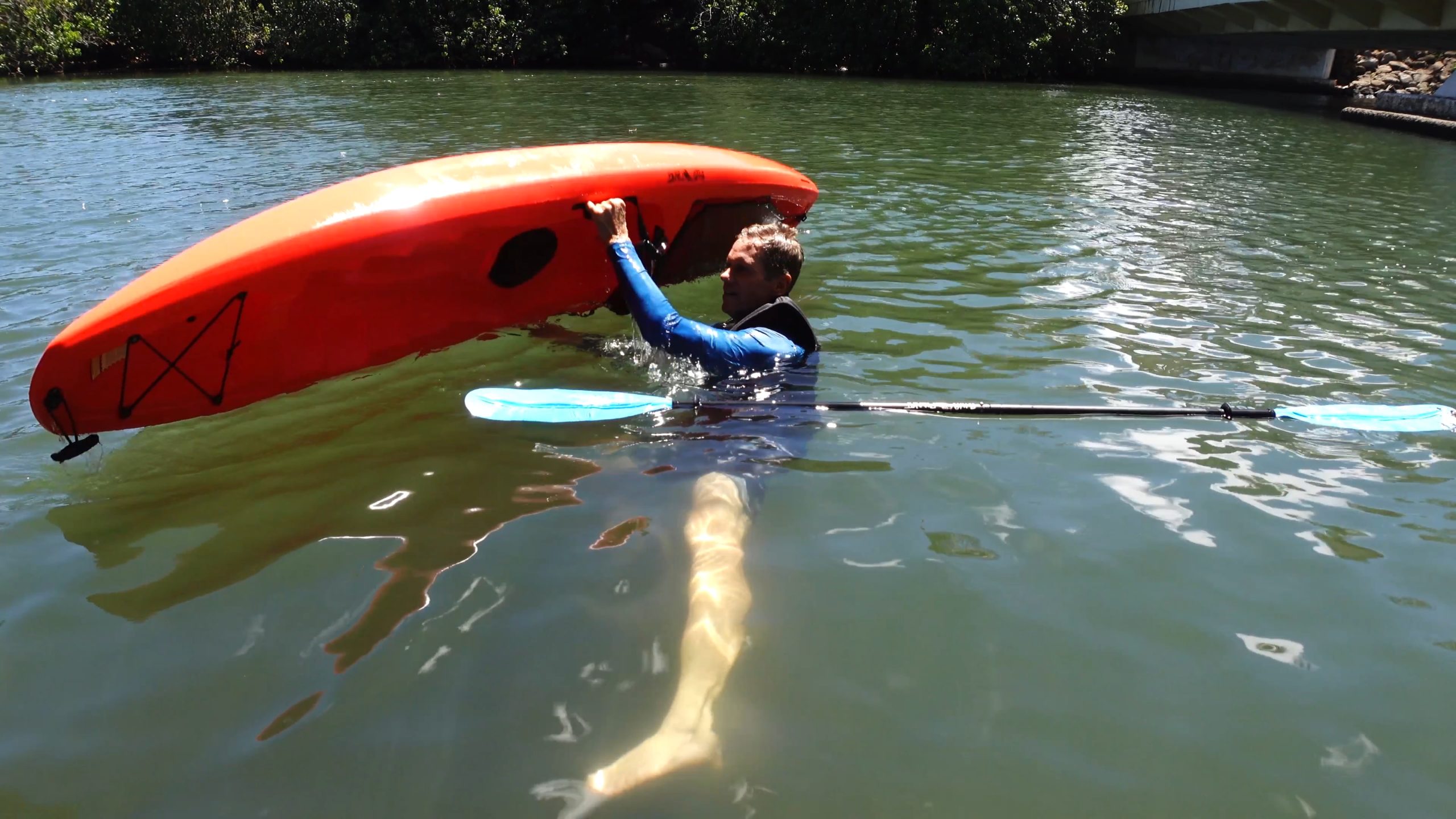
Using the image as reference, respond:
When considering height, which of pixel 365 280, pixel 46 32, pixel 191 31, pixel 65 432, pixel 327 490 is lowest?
pixel 327 490

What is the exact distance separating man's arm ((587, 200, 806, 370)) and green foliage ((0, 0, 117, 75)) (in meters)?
33.3

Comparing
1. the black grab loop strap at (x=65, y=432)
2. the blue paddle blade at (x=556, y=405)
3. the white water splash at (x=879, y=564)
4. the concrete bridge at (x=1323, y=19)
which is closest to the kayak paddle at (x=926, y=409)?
the blue paddle blade at (x=556, y=405)

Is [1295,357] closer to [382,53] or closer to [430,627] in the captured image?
[430,627]

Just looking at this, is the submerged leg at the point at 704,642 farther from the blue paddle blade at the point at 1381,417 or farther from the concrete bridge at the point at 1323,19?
the concrete bridge at the point at 1323,19

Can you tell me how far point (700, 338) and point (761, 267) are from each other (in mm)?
454

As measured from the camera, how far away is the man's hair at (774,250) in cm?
412

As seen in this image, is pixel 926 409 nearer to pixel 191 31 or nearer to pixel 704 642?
pixel 704 642

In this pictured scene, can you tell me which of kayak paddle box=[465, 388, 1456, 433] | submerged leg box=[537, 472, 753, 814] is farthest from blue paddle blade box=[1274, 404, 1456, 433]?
submerged leg box=[537, 472, 753, 814]

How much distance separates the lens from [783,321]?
4.21m

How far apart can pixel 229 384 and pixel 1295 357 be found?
17.1 feet

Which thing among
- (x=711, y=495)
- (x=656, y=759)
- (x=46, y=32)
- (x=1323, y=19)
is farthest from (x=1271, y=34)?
(x=46, y=32)

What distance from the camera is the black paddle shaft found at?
13.3 ft

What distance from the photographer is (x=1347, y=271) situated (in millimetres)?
6914

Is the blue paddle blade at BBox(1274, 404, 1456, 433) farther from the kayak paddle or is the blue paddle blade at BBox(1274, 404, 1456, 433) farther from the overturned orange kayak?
the overturned orange kayak
